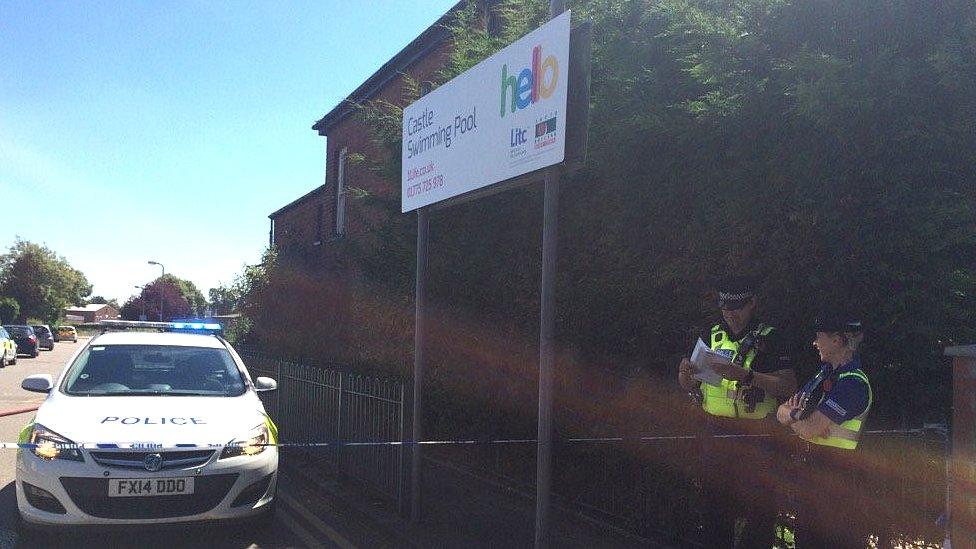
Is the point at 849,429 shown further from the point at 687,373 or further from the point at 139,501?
the point at 139,501

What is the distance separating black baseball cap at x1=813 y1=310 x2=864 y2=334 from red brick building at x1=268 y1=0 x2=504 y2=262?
12648 millimetres

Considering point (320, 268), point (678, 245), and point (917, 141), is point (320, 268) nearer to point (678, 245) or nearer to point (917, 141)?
point (678, 245)

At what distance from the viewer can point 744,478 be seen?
4449 mm

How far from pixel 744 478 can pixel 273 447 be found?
11.5ft

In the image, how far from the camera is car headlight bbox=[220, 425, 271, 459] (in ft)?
17.6

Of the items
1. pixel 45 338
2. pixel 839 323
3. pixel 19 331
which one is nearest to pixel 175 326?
pixel 839 323

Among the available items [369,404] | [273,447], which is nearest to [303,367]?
[369,404]

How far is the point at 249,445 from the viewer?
5484 millimetres

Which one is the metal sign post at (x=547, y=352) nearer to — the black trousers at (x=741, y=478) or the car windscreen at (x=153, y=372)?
the black trousers at (x=741, y=478)

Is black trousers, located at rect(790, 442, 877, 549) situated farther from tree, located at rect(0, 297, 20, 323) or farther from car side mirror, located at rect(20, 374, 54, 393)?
tree, located at rect(0, 297, 20, 323)

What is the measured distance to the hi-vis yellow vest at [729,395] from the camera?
161 inches

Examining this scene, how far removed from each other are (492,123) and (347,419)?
3.68 m

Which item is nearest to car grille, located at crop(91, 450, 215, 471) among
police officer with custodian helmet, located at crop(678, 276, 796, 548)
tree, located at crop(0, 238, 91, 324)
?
police officer with custodian helmet, located at crop(678, 276, 796, 548)

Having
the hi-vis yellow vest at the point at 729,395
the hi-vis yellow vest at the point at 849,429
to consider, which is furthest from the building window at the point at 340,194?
the hi-vis yellow vest at the point at 849,429
